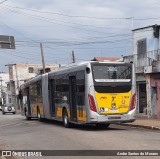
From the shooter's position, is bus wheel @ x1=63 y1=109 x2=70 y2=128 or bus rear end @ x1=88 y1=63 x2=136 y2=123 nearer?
bus rear end @ x1=88 y1=63 x2=136 y2=123

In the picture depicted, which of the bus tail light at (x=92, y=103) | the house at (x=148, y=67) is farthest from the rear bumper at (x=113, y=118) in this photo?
the house at (x=148, y=67)

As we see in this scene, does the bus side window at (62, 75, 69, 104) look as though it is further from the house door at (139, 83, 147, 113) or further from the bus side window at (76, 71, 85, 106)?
the house door at (139, 83, 147, 113)

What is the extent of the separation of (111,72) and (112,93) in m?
1.02

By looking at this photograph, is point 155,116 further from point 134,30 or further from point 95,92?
point 95,92

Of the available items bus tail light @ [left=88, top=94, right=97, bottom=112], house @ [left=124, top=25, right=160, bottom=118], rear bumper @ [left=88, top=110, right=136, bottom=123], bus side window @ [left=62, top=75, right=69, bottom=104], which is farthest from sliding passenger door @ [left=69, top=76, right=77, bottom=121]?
house @ [left=124, top=25, right=160, bottom=118]

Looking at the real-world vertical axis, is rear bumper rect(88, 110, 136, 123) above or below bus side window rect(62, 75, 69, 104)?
below

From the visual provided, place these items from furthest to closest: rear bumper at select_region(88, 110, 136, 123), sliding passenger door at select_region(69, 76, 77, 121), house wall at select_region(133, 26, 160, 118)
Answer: house wall at select_region(133, 26, 160, 118), sliding passenger door at select_region(69, 76, 77, 121), rear bumper at select_region(88, 110, 136, 123)

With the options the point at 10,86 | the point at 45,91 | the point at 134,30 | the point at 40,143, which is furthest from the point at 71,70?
the point at 10,86

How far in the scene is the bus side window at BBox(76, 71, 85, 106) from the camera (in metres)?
20.5

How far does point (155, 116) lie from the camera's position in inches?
1228

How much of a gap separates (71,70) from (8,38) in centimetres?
370

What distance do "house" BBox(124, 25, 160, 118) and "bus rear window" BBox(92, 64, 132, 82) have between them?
973 cm

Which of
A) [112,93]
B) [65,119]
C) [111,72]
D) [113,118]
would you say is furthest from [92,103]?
[65,119]

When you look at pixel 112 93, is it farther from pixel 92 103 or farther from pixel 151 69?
pixel 151 69
